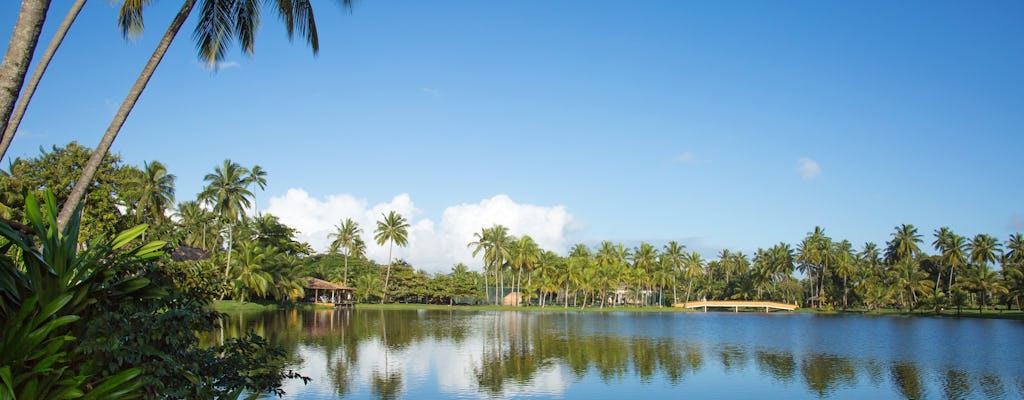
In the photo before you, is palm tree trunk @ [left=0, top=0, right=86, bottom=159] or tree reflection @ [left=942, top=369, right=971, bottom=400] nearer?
palm tree trunk @ [left=0, top=0, right=86, bottom=159]

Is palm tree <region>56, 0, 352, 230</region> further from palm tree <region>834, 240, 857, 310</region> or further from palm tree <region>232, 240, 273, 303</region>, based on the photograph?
palm tree <region>834, 240, 857, 310</region>

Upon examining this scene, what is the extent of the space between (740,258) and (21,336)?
98.1 meters

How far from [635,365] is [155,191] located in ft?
123

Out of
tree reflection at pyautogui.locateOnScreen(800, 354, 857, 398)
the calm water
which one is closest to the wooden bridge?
the calm water

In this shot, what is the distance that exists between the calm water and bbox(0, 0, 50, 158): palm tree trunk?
29.8 ft

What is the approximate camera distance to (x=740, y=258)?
95.8 metres

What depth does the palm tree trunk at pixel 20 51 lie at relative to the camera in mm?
6348

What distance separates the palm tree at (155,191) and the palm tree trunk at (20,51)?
1631 inches

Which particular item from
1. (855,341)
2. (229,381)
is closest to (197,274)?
(229,381)

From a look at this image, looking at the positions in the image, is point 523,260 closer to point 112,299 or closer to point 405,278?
point 405,278

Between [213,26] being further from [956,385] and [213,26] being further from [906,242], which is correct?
[906,242]

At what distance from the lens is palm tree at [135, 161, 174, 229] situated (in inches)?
1762

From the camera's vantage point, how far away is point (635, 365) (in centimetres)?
2072

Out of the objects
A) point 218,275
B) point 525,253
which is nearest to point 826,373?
point 218,275
